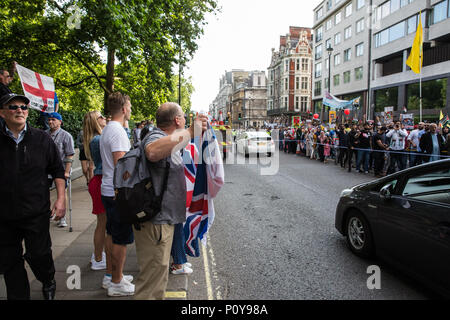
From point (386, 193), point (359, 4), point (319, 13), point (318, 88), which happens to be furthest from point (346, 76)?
point (386, 193)

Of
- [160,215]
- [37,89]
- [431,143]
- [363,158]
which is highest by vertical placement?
[37,89]

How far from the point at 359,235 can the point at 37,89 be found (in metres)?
7.38

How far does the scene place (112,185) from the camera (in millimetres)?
3312

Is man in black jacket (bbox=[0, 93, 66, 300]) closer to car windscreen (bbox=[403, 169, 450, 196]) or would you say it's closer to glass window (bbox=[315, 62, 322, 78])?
car windscreen (bbox=[403, 169, 450, 196])

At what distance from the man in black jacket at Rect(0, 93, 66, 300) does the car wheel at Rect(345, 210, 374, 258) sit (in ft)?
12.4

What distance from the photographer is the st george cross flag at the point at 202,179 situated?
3482 mm

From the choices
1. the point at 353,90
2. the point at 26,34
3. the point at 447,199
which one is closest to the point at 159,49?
the point at 26,34

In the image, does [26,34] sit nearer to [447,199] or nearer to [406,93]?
[447,199]

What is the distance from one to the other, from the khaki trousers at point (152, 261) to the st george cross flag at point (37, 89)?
243 inches

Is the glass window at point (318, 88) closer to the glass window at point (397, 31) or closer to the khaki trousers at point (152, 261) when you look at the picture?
the glass window at point (397, 31)

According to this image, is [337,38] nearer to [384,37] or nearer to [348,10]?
[348,10]

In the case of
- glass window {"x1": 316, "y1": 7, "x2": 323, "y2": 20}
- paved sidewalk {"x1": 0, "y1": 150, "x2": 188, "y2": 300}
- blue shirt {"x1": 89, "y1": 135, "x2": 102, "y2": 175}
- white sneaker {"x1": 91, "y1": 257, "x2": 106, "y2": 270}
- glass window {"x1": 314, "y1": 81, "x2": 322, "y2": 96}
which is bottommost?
paved sidewalk {"x1": 0, "y1": 150, "x2": 188, "y2": 300}

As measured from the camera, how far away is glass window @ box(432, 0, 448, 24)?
27.0m

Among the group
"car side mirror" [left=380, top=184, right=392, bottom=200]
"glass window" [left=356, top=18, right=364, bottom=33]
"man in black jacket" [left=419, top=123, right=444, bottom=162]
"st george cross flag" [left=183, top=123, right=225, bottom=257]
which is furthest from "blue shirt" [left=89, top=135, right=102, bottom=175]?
"glass window" [left=356, top=18, right=364, bottom=33]
